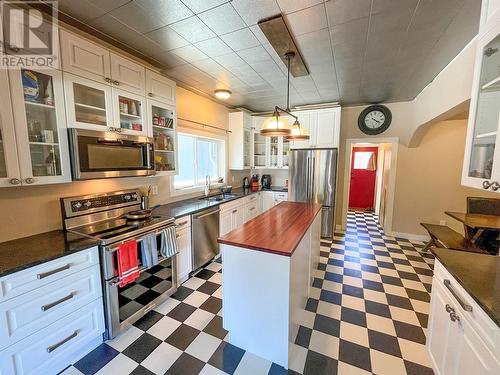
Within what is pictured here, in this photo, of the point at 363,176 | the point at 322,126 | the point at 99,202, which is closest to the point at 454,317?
the point at 99,202

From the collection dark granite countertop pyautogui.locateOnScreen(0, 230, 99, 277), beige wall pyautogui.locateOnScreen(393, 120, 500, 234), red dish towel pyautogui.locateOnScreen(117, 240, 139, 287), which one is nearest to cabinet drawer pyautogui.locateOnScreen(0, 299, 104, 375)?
red dish towel pyautogui.locateOnScreen(117, 240, 139, 287)

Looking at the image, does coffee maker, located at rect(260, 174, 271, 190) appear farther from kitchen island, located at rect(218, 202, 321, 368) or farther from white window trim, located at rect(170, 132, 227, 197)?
kitchen island, located at rect(218, 202, 321, 368)

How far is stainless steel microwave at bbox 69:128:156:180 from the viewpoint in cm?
174

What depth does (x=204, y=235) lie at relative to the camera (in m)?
2.84

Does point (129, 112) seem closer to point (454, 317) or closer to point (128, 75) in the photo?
point (128, 75)

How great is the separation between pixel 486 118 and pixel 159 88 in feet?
9.17

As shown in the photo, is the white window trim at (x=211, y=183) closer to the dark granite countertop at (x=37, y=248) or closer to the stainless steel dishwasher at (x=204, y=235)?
the stainless steel dishwasher at (x=204, y=235)

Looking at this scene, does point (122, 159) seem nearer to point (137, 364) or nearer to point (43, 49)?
point (43, 49)

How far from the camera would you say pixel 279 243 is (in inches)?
61.6

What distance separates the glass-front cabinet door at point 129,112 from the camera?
6.65 ft

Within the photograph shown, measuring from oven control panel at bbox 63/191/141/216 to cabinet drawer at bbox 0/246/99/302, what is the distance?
553 millimetres

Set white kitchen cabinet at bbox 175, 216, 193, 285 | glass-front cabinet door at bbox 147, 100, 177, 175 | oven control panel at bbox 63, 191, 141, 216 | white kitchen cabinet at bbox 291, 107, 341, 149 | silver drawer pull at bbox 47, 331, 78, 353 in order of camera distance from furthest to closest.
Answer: white kitchen cabinet at bbox 291, 107, 341, 149
glass-front cabinet door at bbox 147, 100, 177, 175
white kitchen cabinet at bbox 175, 216, 193, 285
oven control panel at bbox 63, 191, 141, 216
silver drawer pull at bbox 47, 331, 78, 353

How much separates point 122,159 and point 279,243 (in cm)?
167

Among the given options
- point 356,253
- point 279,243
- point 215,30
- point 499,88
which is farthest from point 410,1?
point 356,253
